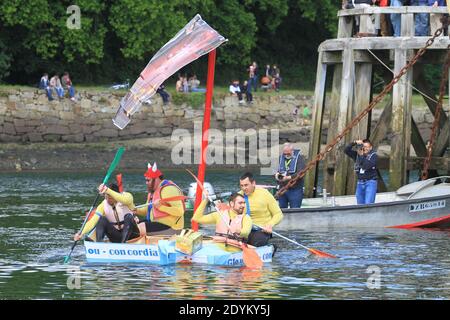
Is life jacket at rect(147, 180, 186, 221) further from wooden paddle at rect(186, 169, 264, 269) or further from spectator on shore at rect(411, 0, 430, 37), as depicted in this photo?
spectator on shore at rect(411, 0, 430, 37)

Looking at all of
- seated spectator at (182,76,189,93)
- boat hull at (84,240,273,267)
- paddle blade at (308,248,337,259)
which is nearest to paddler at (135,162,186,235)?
boat hull at (84,240,273,267)

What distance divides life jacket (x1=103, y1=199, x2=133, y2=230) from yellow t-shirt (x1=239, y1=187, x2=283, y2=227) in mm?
2204

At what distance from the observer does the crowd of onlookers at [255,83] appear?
66000 millimetres

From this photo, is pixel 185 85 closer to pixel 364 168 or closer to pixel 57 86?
pixel 57 86

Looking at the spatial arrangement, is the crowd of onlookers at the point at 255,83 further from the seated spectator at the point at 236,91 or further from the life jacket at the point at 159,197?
the life jacket at the point at 159,197

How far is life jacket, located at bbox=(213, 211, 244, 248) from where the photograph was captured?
2833cm

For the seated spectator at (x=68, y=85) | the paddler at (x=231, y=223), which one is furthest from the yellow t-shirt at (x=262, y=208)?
Answer: the seated spectator at (x=68, y=85)

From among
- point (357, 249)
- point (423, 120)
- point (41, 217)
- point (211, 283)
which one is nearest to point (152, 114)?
point (423, 120)

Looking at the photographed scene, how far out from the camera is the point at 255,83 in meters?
68.4

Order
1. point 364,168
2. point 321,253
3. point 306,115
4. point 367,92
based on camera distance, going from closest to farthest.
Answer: point 321,253 → point 364,168 → point 367,92 → point 306,115

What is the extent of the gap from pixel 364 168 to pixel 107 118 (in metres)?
29.5

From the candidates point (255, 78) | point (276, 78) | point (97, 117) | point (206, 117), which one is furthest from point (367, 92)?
point (276, 78)

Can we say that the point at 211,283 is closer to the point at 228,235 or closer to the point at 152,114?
the point at 228,235
